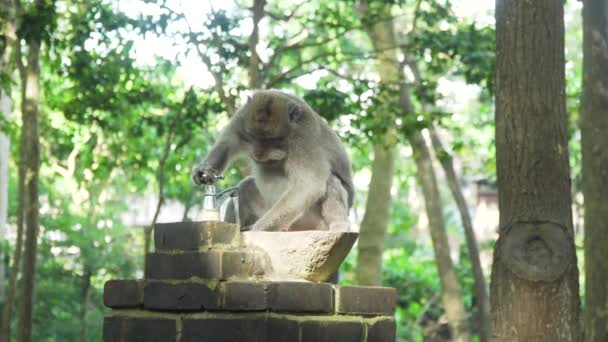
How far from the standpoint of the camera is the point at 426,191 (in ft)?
43.8

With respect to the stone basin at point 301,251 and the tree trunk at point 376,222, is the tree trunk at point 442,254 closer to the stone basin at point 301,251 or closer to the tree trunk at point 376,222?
the tree trunk at point 376,222

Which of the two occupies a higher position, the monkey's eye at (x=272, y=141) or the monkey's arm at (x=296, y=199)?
the monkey's eye at (x=272, y=141)

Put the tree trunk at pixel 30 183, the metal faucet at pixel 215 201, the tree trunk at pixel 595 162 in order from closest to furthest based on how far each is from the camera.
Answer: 1. the metal faucet at pixel 215 201
2. the tree trunk at pixel 595 162
3. the tree trunk at pixel 30 183

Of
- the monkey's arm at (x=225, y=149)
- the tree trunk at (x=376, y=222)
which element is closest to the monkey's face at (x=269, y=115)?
the monkey's arm at (x=225, y=149)

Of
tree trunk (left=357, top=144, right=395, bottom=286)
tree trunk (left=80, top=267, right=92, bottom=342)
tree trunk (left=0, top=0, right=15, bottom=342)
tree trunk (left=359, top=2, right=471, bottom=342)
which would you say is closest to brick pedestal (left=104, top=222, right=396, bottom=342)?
tree trunk (left=0, top=0, right=15, bottom=342)

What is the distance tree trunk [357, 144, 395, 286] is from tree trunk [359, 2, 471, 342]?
0.63 m

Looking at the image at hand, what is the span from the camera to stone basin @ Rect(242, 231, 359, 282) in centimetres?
434

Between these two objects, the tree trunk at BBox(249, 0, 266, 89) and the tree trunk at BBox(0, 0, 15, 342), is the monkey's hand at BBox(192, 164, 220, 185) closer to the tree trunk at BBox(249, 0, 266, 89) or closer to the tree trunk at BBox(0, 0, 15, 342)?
the tree trunk at BBox(0, 0, 15, 342)

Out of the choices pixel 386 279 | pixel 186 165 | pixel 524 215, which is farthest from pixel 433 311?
pixel 524 215

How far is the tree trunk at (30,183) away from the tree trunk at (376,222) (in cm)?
509

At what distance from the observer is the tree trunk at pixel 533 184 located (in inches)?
220

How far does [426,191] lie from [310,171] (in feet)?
28.3

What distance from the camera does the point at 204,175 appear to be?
4805 millimetres

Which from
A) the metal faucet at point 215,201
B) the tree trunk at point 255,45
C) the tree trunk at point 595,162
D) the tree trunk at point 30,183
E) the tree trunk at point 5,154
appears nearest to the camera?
the metal faucet at point 215,201
